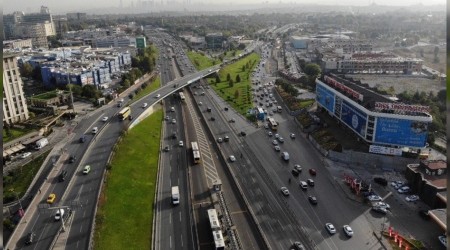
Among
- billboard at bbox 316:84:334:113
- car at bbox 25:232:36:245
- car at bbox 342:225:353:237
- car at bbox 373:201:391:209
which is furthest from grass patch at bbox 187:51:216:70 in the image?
car at bbox 25:232:36:245

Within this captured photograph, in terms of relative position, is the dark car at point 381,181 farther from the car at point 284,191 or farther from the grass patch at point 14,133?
the grass patch at point 14,133

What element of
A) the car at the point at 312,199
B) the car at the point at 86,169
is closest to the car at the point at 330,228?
the car at the point at 312,199

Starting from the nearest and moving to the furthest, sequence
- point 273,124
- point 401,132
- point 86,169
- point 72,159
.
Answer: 1. point 86,169
2. point 72,159
3. point 401,132
4. point 273,124

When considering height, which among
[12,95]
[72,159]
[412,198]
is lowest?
[412,198]

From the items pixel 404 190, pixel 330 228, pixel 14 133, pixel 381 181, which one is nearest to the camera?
pixel 330 228

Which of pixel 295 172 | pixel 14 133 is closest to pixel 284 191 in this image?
pixel 295 172

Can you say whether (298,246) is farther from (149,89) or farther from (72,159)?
(149,89)

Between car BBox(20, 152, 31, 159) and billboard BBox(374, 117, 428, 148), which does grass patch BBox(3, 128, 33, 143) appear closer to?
car BBox(20, 152, 31, 159)
